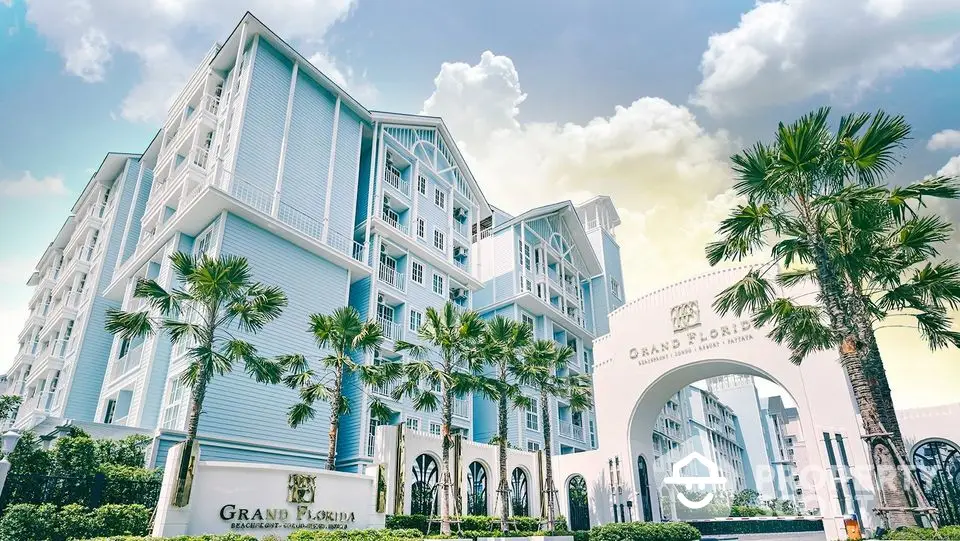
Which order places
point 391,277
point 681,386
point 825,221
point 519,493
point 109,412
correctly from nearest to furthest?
1. point 825,221
2. point 681,386
3. point 109,412
4. point 519,493
5. point 391,277

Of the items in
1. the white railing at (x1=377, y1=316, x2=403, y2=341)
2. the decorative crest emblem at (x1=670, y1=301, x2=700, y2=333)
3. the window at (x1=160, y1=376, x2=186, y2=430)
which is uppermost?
the white railing at (x1=377, y1=316, x2=403, y2=341)

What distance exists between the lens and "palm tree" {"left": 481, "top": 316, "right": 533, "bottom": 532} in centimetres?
2128

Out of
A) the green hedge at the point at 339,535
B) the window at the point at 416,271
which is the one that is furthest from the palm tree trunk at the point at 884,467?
the window at the point at 416,271

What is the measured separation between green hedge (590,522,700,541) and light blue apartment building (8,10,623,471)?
987cm

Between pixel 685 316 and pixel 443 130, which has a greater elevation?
pixel 443 130

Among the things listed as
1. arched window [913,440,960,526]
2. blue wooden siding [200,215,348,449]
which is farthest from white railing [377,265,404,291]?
arched window [913,440,960,526]

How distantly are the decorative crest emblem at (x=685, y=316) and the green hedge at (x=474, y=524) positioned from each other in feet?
31.5

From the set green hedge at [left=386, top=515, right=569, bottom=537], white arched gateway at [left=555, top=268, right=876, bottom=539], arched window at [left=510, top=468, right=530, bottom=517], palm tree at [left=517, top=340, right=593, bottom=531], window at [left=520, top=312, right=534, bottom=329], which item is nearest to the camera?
white arched gateway at [left=555, top=268, right=876, bottom=539]

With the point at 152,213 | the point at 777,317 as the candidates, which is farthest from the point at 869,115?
the point at 152,213

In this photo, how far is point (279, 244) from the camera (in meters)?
23.1

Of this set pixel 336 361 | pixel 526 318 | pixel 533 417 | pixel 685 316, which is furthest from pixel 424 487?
pixel 526 318

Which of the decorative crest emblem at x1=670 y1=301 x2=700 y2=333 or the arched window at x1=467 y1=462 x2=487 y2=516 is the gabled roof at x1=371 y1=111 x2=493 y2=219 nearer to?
the decorative crest emblem at x1=670 y1=301 x2=700 y2=333

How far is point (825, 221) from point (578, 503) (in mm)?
17182

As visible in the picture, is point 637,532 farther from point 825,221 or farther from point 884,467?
point 825,221
